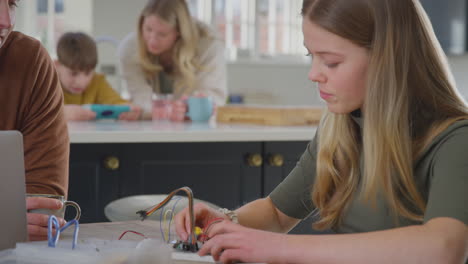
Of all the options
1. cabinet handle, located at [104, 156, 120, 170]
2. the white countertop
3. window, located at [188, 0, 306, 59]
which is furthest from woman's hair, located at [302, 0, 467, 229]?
window, located at [188, 0, 306, 59]

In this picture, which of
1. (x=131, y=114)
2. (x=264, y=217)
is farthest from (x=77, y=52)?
(x=264, y=217)

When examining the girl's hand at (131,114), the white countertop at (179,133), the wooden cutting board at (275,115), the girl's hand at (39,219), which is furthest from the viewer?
the girl's hand at (131,114)

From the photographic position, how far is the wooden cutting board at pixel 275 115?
2.57m

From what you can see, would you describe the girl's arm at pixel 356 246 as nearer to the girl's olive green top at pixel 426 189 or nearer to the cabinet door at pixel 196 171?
the girl's olive green top at pixel 426 189

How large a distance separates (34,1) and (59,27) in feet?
1.00

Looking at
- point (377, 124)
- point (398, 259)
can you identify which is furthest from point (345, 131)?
point (398, 259)

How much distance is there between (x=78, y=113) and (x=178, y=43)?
0.76 meters

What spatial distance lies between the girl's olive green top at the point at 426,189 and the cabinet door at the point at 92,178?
0.96 meters

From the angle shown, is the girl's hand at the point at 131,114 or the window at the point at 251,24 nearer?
the girl's hand at the point at 131,114

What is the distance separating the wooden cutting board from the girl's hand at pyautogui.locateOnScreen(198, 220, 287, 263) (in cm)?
158

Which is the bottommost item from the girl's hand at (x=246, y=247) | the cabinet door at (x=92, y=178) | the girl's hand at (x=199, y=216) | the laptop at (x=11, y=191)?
the cabinet door at (x=92, y=178)

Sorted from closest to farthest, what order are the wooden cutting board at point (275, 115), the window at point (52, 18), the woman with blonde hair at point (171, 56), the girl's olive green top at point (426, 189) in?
the girl's olive green top at point (426, 189)
the wooden cutting board at point (275, 115)
the woman with blonde hair at point (171, 56)
the window at point (52, 18)

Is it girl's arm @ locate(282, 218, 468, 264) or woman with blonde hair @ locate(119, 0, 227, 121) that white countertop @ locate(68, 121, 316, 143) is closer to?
woman with blonde hair @ locate(119, 0, 227, 121)

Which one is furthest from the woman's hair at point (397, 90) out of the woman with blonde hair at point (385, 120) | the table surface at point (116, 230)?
the table surface at point (116, 230)
